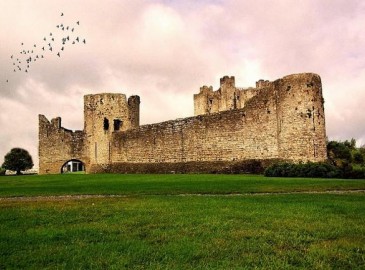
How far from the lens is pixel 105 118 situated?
39812 mm

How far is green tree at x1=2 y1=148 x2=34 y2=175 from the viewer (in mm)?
54594

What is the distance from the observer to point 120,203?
32.9 ft

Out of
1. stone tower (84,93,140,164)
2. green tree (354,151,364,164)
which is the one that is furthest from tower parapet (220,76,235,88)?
green tree (354,151,364,164)

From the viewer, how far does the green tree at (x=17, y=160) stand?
5459 centimetres

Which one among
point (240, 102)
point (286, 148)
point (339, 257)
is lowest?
A: point (339, 257)

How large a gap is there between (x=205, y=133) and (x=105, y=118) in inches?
552

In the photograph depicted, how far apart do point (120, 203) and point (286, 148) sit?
51.4 feet

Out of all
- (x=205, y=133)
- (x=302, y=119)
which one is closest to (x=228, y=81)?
(x=205, y=133)

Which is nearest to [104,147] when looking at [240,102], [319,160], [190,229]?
[240,102]

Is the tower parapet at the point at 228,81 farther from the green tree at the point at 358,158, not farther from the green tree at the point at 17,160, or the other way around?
the green tree at the point at 17,160

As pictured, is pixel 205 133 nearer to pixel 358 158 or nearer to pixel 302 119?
pixel 302 119

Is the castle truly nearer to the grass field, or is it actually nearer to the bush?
the bush

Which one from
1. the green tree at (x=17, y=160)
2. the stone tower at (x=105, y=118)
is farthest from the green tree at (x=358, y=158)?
the green tree at (x=17, y=160)

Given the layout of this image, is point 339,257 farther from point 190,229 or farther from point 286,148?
point 286,148
